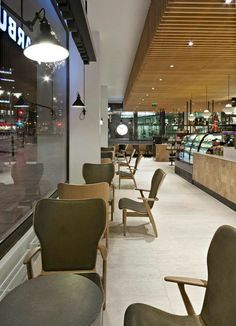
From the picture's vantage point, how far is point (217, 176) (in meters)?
7.30

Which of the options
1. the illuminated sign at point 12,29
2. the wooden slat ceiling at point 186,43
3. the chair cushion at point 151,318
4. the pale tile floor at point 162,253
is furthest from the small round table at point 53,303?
the wooden slat ceiling at point 186,43

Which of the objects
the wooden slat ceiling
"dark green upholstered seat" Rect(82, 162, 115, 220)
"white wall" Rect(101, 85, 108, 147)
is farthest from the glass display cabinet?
"dark green upholstered seat" Rect(82, 162, 115, 220)

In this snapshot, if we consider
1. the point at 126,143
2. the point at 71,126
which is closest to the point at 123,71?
the point at 71,126

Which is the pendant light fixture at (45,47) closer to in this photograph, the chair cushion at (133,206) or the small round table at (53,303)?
the small round table at (53,303)

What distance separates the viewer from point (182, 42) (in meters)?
5.95

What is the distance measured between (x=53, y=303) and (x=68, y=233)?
994 millimetres

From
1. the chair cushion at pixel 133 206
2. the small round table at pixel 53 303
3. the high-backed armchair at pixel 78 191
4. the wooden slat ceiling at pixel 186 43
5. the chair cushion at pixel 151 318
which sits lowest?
the chair cushion at pixel 151 318

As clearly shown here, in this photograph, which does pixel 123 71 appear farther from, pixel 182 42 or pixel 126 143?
pixel 126 143

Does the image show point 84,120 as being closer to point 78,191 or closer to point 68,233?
point 78,191

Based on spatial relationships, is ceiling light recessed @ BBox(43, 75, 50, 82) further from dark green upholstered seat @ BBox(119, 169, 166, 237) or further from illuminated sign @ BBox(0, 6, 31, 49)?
dark green upholstered seat @ BBox(119, 169, 166, 237)

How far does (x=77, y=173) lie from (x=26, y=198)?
2.46 m

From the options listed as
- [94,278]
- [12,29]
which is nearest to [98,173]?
[12,29]

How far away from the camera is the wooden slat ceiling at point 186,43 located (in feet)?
14.9

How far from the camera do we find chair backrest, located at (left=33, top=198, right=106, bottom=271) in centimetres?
263
